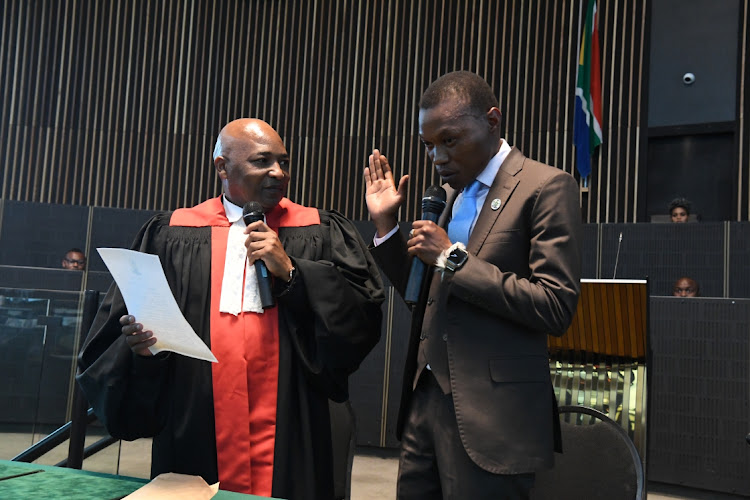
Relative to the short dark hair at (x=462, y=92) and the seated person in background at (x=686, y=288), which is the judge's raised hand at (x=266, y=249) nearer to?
the short dark hair at (x=462, y=92)

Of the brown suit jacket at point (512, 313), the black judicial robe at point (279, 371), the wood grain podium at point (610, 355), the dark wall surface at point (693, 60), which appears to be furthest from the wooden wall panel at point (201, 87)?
the brown suit jacket at point (512, 313)

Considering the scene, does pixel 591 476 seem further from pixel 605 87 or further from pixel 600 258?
pixel 605 87

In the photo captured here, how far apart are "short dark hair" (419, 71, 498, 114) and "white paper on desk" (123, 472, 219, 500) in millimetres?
981

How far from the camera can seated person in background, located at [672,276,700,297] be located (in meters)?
6.32

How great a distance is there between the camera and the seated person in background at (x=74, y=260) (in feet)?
23.2

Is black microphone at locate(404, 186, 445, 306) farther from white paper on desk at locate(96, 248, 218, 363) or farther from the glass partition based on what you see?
the glass partition

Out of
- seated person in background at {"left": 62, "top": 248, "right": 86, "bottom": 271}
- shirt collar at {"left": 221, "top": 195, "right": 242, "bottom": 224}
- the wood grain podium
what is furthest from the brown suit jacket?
seated person in background at {"left": 62, "top": 248, "right": 86, "bottom": 271}

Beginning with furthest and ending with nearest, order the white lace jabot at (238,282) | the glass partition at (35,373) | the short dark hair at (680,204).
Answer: the short dark hair at (680,204), the glass partition at (35,373), the white lace jabot at (238,282)

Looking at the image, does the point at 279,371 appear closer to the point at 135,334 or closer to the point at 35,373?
the point at 135,334

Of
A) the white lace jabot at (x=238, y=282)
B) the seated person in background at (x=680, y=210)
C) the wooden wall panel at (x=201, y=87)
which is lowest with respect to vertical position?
the white lace jabot at (x=238, y=282)

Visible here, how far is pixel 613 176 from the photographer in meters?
7.82

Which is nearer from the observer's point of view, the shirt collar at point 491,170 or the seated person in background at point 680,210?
the shirt collar at point 491,170

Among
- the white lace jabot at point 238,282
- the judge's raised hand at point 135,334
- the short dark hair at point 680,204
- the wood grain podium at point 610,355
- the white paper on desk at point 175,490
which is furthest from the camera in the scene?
the short dark hair at point 680,204

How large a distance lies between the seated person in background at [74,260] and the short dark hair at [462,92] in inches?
234
